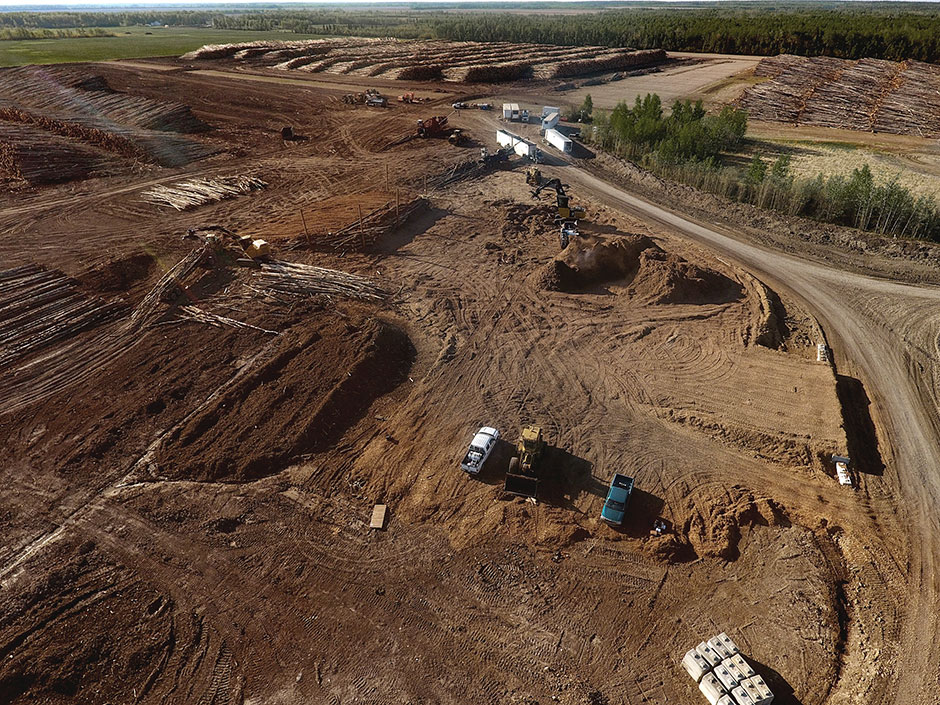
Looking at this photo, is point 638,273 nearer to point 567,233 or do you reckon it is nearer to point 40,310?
point 567,233

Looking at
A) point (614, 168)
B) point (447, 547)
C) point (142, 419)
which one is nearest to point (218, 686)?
point (447, 547)

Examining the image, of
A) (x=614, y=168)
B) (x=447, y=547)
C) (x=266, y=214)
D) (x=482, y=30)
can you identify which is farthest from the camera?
(x=482, y=30)

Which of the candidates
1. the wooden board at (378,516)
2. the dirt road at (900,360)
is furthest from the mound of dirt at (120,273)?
the dirt road at (900,360)

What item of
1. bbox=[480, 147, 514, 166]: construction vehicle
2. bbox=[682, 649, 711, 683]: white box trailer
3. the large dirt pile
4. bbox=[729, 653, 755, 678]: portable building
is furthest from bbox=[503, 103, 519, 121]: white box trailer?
bbox=[729, 653, 755, 678]: portable building

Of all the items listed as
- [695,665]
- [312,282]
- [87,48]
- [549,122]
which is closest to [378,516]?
[695,665]

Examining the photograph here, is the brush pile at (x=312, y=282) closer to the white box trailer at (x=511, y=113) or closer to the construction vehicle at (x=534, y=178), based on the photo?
the construction vehicle at (x=534, y=178)

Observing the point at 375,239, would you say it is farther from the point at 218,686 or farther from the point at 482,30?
A: the point at 482,30

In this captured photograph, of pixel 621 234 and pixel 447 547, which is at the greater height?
pixel 621 234
